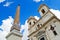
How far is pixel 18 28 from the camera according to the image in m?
15.0

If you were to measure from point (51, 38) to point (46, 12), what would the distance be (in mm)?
4564

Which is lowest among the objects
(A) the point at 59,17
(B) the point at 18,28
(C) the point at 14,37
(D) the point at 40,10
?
(C) the point at 14,37

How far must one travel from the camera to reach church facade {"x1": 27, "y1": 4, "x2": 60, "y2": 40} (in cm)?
1740

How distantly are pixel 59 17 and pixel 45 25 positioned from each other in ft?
7.95

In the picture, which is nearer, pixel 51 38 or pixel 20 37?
pixel 20 37

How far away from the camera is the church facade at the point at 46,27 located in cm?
1740

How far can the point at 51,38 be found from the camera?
17.4 m

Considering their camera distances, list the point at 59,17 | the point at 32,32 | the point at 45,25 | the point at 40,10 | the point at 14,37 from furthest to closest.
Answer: the point at 40,10, the point at 32,32, the point at 45,25, the point at 59,17, the point at 14,37

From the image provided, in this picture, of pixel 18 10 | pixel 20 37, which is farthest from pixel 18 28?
pixel 18 10

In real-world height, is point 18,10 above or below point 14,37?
above

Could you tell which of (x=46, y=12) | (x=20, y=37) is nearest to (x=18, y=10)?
(x=46, y=12)

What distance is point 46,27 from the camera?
19.0 m

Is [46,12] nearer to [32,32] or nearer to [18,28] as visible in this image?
[32,32]

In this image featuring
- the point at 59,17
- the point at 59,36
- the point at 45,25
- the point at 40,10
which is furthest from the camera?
the point at 40,10
